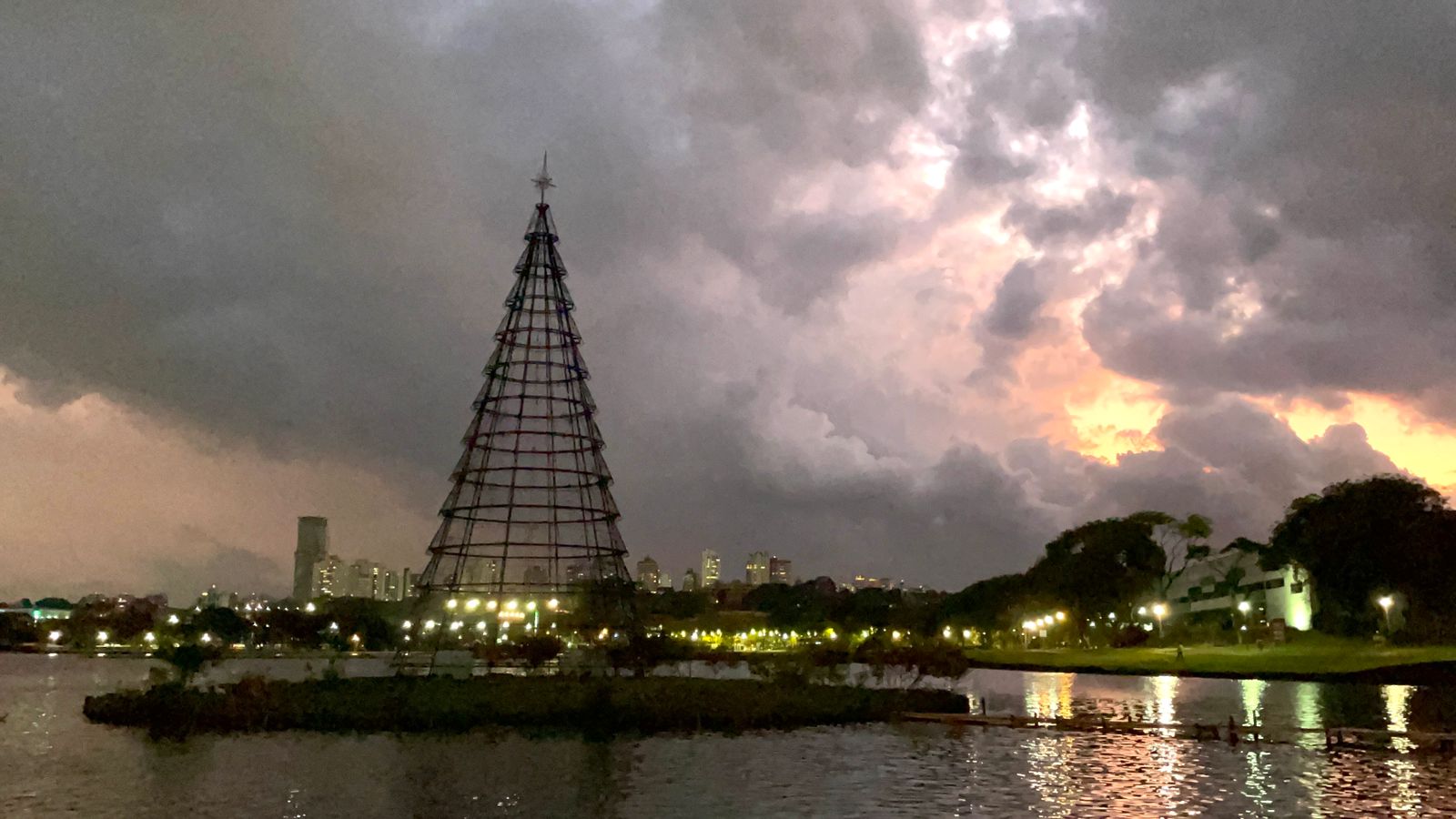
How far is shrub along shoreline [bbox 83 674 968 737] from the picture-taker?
49.2 meters

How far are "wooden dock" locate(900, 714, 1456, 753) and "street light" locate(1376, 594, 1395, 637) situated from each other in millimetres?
53139

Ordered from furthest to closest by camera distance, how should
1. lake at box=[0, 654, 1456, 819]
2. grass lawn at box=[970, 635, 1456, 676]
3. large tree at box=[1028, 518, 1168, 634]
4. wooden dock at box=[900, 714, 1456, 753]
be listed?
large tree at box=[1028, 518, 1168, 634], grass lawn at box=[970, 635, 1456, 676], wooden dock at box=[900, 714, 1456, 753], lake at box=[0, 654, 1456, 819]

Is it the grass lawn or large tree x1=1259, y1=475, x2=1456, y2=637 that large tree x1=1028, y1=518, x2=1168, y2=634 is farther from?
large tree x1=1259, y1=475, x2=1456, y2=637

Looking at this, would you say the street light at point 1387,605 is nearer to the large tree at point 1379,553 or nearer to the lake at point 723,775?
the large tree at point 1379,553

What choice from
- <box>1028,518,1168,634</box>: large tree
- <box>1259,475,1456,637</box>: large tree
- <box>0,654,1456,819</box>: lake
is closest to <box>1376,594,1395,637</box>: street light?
<box>1259,475,1456,637</box>: large tree

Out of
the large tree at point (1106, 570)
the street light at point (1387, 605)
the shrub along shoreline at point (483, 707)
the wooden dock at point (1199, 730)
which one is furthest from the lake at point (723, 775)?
the large tree at point (1106, 570)

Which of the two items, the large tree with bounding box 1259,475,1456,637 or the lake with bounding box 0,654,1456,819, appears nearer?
the lake with bounding box 0,654,1456,819

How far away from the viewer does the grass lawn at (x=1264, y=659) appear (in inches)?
3322

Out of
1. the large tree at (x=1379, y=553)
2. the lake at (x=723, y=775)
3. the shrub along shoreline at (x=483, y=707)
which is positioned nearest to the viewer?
the lake at (x=723, y=775)

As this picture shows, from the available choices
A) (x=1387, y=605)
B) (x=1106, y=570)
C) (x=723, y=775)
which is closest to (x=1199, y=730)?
(x=723, y=775)

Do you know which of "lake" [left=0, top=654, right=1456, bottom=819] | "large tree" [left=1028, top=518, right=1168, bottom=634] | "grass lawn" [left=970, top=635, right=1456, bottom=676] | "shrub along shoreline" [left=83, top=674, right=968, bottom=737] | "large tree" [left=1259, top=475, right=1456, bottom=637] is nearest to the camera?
"lake" [left=0, top=654, right=1456, bottom=819]

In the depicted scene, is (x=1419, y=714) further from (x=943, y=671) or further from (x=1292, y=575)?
(x=1292, y=575)

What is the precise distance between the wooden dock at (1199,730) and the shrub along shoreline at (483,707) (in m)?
4.98

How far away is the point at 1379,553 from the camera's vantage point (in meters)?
95.2
